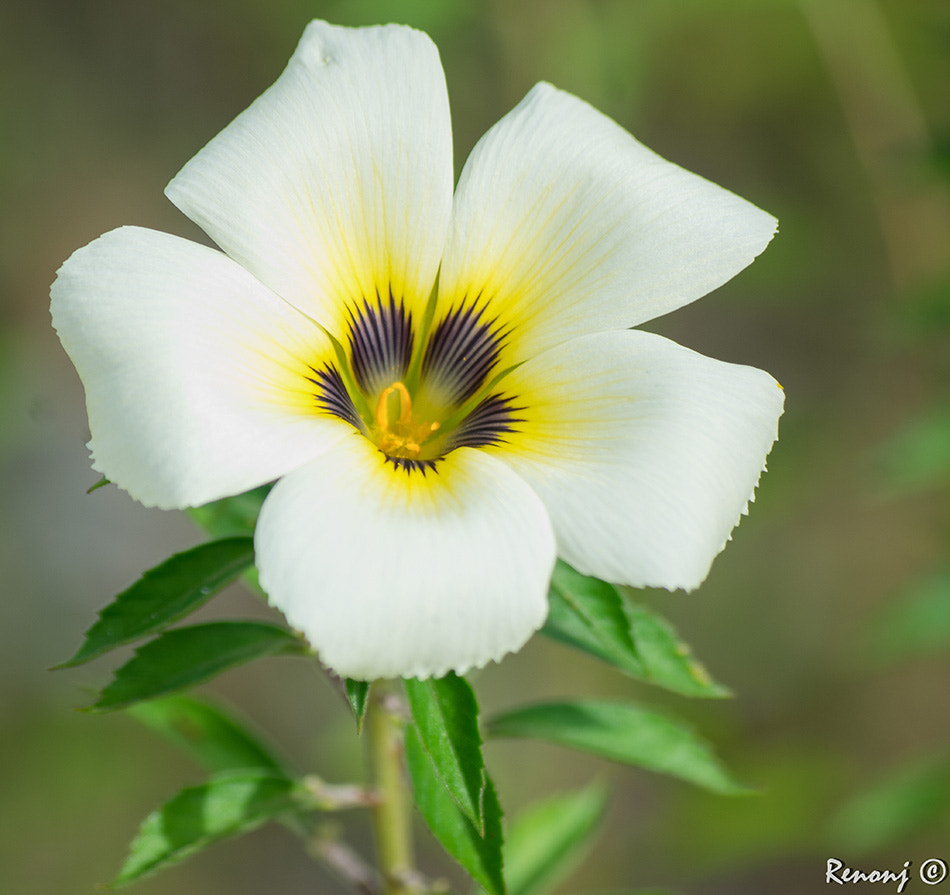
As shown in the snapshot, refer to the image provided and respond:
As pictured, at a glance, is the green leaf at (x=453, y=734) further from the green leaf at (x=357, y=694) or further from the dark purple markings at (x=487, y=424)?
the dark purple markings at (x=487, y=424)

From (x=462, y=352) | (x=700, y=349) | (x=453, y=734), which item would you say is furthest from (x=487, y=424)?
(x=700, y=349)

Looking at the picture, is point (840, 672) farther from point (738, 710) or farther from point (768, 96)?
point (768, 96)

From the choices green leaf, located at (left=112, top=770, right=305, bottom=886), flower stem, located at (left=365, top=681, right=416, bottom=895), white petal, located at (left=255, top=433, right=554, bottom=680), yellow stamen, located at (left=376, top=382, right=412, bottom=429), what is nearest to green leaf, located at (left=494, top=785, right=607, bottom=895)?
flower stem, located at (left=365, top=681, right=416, bottom=895)

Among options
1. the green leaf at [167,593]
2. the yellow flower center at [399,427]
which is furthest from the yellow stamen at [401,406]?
the green leaf at [167,593]

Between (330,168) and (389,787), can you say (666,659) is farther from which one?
(330,168)

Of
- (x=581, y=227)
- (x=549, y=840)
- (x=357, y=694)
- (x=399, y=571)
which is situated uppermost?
(x=581, y=227)

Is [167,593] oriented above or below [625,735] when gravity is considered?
above
